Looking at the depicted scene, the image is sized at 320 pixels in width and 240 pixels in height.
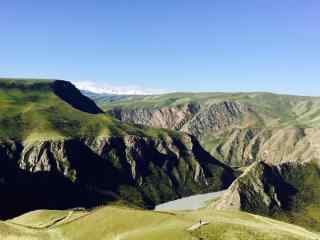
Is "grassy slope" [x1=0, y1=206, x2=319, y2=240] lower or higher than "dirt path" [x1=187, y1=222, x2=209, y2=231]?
lower

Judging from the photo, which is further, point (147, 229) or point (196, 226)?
Answer: point (147, 229)

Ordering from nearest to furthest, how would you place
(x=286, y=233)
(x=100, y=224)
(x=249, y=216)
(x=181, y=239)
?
(x=181, y=239) → (x=286, y=233) → (x=100, y=224) → (x=249, y=216)

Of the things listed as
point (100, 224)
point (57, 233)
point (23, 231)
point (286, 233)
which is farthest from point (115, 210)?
point (286, 233)

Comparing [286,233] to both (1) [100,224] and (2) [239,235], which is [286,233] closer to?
(2) [239,235]

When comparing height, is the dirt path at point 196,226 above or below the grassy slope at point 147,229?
above

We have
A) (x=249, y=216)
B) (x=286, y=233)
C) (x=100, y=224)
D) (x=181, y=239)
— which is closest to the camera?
(x=181, y=239)

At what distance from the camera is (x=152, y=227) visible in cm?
11556

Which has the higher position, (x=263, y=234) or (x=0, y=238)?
(x=263, y=234)

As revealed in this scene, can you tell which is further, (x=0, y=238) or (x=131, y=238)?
(x=0, y=238)

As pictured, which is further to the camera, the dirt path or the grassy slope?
the dirt path

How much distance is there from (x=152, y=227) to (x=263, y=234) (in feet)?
91.2

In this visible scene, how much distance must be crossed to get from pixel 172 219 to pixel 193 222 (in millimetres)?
5687

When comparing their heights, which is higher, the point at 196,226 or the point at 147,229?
the point at 196,226

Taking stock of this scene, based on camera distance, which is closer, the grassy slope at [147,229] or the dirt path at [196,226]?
the grassy slope at [147,229]
